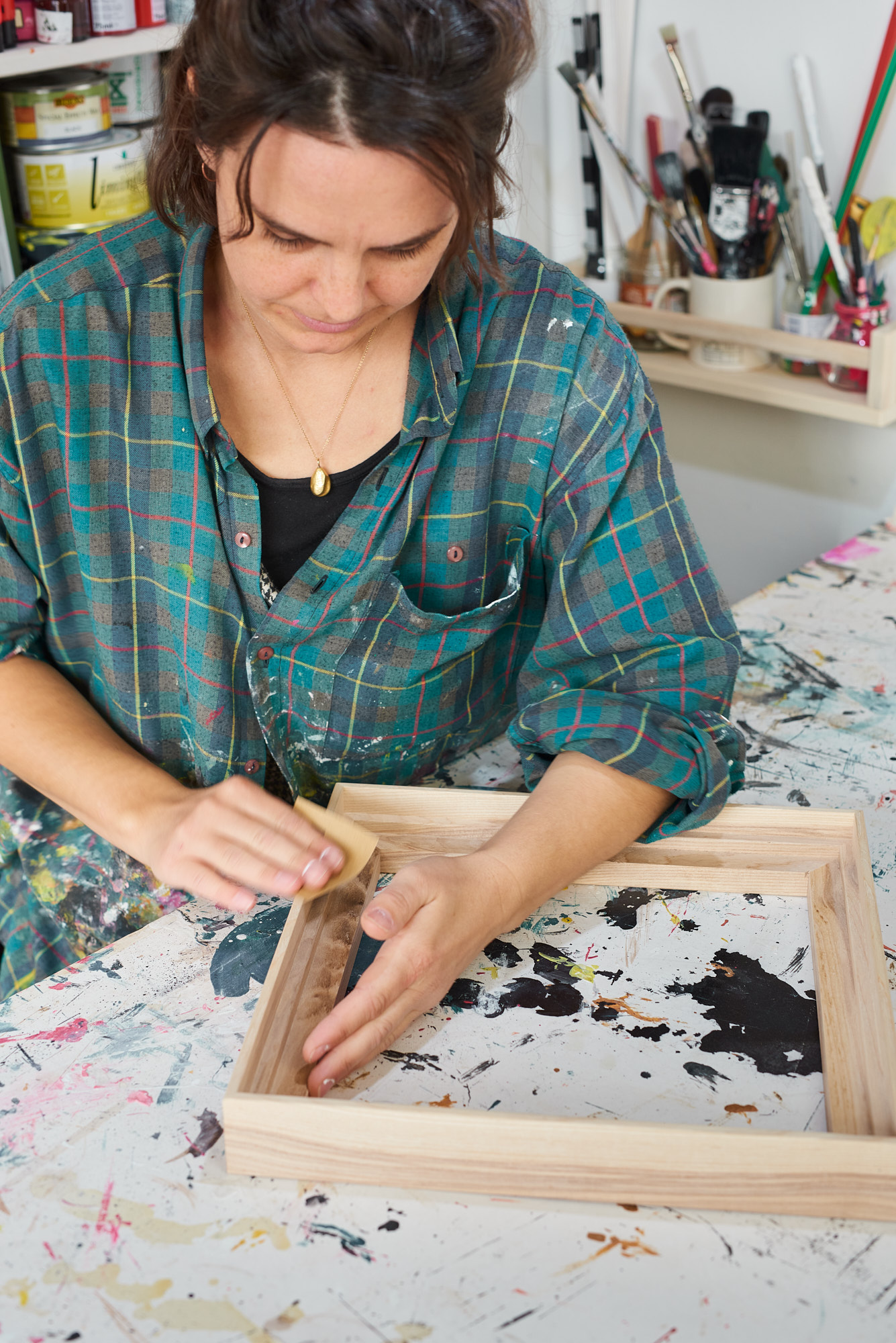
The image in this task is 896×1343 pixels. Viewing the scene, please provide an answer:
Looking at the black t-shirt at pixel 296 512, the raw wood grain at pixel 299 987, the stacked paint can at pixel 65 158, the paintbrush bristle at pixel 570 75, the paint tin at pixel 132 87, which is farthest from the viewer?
the paintbrush bristle at pixel 570 75

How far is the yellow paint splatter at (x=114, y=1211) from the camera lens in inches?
23.1

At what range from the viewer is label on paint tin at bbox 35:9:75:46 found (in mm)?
1136

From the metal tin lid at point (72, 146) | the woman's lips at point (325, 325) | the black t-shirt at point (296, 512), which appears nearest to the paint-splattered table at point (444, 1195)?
the black t-shirt at point (296, 512)

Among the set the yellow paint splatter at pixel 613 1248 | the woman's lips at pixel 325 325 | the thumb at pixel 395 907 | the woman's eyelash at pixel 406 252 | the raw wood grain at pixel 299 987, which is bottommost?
the yellow paint splatter at pixel 613 1248

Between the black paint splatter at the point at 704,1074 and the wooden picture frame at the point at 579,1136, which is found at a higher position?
the wooden picture frame at the point at 579,1136

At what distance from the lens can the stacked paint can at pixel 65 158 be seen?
3.98 ft

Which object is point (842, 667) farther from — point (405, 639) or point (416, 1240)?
point (416, 1240)

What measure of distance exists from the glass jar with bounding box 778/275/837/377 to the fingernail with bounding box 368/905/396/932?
1099mm

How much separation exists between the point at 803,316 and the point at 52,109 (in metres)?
0.93

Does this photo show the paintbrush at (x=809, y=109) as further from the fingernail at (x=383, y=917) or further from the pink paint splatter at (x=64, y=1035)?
the pink paint splatter at (x=64, y=1035)

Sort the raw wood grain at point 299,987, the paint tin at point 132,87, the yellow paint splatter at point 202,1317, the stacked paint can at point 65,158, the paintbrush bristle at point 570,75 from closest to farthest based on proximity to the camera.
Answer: the yellow paint splatter at point 202,1317 → the raw wood grain at point 299,987 → the stacked paint can at point 65,158 → the paint tin at point 132,87 → the paintbrush bristle at point 570,75

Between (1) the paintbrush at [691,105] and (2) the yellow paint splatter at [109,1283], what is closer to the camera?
(2) the yellow paint splatter at [109,1283]

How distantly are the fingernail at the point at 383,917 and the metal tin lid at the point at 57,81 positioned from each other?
964 mm

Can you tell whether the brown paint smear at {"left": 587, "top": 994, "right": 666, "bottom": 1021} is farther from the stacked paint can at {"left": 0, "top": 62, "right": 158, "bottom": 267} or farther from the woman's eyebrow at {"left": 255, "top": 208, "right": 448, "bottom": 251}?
the stacked paint can at {"left": 0, "top": 62, "right": 158, "bottom": 267}
